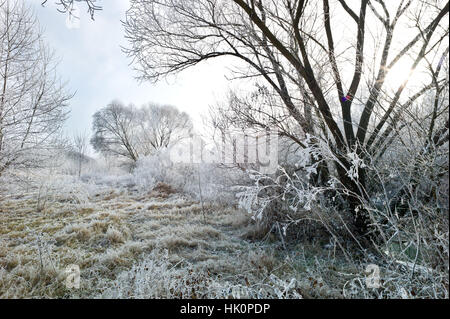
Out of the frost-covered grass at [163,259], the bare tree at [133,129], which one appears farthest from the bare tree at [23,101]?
the bare tree at [133,129]

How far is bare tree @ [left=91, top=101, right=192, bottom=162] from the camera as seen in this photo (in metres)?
20.8

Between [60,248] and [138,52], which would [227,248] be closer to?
[60,248]

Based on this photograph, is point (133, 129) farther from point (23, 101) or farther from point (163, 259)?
point (163, 259)

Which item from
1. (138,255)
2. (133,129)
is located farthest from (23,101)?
(133,129)

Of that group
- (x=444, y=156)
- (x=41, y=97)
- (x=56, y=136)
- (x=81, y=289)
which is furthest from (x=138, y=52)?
(x=444, y=156)

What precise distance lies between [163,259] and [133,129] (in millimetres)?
20188

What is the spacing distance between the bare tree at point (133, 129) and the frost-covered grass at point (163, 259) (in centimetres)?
1466

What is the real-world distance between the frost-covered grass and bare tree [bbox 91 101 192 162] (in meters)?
14.7

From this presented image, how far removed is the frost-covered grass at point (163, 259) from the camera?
2.20m

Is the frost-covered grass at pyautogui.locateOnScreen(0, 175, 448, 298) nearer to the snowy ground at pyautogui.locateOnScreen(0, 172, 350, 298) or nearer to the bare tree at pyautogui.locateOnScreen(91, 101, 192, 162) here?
the snowy ground at pyautogui.locateOnScreen(0, 172, 350, 298)

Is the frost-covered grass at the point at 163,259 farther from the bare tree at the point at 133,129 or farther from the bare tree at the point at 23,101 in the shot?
the bare tree at the point at 133,129
